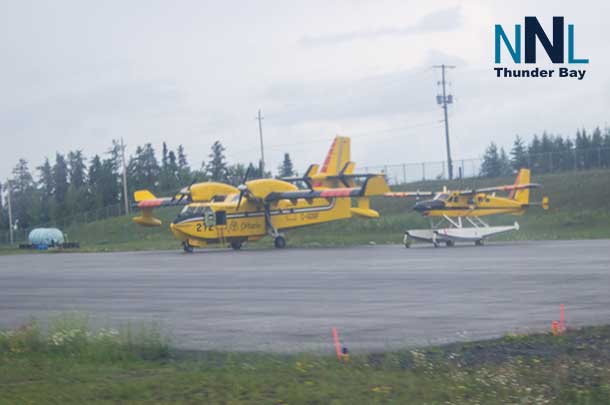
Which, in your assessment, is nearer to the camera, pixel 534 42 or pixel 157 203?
Answer: pixel 534 42

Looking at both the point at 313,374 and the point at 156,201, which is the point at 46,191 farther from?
the point at 313,374

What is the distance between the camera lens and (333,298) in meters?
16.2

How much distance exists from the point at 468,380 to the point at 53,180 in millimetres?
117592

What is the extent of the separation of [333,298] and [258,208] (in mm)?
29137

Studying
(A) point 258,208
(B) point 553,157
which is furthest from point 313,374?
(B) point 553,157

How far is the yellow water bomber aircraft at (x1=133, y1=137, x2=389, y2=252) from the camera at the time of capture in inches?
1668

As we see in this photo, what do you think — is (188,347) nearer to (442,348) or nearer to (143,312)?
(442,348)

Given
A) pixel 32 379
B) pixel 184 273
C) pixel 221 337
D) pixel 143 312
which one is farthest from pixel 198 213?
pixel 32 379

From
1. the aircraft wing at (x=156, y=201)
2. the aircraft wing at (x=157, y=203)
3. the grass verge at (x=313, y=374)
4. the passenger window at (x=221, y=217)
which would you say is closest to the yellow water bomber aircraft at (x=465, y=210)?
the passenger window at (x=221, y=217)

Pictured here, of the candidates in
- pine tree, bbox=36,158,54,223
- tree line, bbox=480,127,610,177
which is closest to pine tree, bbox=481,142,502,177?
tree line, bbox=480,127,610,177

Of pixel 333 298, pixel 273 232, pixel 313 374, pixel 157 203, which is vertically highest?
pixel 157 203

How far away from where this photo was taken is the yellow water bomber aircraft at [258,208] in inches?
1668

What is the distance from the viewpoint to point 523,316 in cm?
1233

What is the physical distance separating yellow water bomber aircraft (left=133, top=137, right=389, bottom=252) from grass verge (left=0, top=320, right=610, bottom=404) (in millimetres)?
30811
